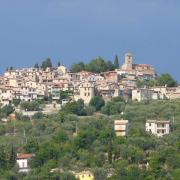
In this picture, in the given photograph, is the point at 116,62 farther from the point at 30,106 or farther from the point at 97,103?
the point at 30,106

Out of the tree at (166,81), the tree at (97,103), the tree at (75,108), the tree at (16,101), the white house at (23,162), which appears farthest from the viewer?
the tree at (166,81)

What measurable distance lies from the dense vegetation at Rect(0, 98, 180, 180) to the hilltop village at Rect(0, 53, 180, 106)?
14.9 feet

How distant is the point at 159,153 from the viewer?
50094mm

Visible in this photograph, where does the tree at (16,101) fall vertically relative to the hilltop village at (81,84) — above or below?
below

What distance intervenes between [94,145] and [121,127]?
3.47m

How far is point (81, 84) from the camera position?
66562 mm

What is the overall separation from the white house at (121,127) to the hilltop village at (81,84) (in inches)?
350

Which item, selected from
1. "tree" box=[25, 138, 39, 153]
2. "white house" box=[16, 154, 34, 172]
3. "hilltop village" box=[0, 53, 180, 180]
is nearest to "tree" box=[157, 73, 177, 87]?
"hilltop village" box=[0, 53, 180, 180]

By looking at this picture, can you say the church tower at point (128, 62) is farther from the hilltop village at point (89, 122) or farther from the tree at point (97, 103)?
the tree at point (97, 103)

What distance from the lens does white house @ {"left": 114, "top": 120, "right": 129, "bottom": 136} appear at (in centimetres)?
5547

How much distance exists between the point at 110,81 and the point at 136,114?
35.5 feet

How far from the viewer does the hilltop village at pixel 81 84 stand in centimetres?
6644

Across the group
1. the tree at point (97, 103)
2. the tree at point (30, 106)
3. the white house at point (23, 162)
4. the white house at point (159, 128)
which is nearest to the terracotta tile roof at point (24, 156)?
the white house at point (23, 162)

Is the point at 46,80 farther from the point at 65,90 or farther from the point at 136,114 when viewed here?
the point at 136,114
